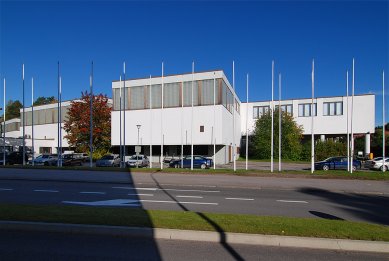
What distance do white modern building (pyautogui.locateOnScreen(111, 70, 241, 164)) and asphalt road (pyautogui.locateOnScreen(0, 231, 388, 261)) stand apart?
34.9 metres

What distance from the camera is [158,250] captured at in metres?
6.53

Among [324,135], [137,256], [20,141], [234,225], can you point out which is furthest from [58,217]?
[324,135]

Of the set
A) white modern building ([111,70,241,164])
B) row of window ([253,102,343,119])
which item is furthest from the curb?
row of window ([253,102,343,119])

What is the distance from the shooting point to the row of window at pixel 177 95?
146 ft

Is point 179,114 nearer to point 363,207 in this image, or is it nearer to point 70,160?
point 70,160

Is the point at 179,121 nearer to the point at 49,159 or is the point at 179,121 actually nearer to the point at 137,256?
the point at 49,159

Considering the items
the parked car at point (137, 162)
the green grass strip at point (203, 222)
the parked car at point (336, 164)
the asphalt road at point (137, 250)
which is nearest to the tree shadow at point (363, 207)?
the green grass strip at point (203, 222)

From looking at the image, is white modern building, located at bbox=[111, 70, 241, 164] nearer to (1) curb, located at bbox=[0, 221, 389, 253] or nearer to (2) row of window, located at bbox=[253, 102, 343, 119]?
(2) row of window, located at bbox=[253, 102, 343, 119]

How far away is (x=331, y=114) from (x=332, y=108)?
102 cm

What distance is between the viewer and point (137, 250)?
6496 millimetres

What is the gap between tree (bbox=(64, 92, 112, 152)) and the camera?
174 ft

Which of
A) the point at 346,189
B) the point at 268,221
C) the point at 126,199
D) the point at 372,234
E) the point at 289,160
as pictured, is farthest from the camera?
the point at 289,160

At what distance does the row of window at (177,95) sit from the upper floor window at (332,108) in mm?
20125

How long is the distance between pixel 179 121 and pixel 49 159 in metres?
15.7
